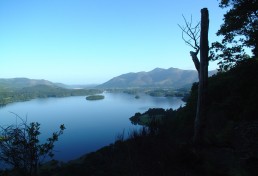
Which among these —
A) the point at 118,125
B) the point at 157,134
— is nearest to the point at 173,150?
the point at 157,134

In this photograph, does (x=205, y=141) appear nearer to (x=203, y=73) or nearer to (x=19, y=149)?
(x=203, y=73)

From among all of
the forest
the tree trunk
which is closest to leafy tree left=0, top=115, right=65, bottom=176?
the forest

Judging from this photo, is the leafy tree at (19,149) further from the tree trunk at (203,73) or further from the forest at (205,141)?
the tree trunk at (203,73)

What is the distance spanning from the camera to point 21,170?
624 cm

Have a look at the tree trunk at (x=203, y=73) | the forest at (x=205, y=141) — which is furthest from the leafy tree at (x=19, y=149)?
the tree trunk at (x=203, y=73)

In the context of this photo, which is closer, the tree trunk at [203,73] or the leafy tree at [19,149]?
the leafy tree at [19,149]

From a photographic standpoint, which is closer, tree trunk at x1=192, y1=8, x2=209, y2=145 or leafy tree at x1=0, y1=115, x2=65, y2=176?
leafy tree at x1=0, y1=115, x2=65, y2=176

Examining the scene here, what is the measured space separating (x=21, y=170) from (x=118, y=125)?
73.8 metres

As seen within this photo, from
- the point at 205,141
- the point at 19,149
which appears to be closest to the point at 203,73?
the point at 205,141

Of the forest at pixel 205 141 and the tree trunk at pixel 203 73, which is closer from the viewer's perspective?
the forest at pixel 205 141

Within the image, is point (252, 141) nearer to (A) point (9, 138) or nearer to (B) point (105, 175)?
(B) point (105, 175)

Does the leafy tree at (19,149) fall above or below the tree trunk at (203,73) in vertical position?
below

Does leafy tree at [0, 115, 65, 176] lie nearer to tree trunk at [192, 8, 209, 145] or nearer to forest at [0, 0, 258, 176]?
forest at [0, 0, 258, 176]

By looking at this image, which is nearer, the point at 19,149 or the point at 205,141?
the point at 19,149
